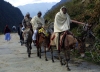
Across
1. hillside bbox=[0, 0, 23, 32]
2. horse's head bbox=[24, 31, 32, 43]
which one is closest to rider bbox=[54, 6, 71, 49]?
horse's head bbox=[24, 31, 32, 43]

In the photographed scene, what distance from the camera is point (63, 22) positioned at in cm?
1179

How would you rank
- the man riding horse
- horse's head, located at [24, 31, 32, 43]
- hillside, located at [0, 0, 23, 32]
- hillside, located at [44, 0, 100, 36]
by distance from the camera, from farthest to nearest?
hillside, located at [0, 0, 23, 32]
hillside, located at [44, 0, 100, 36]
horse's head, located at [24, 31, 32, 43]
the man riding horse

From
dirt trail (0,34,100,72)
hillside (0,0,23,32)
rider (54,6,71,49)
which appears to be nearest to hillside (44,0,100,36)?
dirt trail (0,34,100,72)

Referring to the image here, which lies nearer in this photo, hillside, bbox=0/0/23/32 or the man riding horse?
the man riding horse

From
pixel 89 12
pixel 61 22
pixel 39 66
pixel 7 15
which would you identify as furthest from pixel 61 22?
pixel 7 15

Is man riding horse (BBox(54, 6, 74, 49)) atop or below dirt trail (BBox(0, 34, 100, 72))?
atop

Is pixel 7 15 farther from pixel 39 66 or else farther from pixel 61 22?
pixel 61 22

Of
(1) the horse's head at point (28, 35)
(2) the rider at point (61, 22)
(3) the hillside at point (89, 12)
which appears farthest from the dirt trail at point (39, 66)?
(3) the hillside at point (89, 12)

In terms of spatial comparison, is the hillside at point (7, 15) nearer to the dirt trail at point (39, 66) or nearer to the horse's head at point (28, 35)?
the horse's head at point (28, 35)

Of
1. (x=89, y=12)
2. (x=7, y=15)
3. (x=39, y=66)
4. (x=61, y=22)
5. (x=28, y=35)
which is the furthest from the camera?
(x=7, y=15)

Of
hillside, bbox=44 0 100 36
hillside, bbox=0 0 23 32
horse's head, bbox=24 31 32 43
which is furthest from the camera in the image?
hillside, bbox=0 0 23 32

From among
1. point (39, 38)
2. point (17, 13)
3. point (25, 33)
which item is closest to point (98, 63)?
point (39, 38)

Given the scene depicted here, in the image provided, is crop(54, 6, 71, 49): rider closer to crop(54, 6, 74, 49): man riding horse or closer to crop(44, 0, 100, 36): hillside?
crop(54, 6, 74, 49): man riding horse

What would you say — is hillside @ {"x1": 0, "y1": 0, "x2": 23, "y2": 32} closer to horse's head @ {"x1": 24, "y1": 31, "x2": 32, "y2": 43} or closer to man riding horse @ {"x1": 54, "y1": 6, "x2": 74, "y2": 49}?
horse's head @ {"x1": 24, "y1": 31, "x2": 32, "y2": 43}
